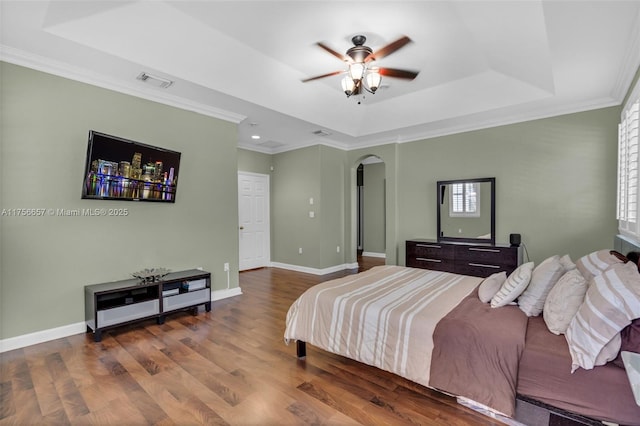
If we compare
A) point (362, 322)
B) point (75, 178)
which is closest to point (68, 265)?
point (75, 178)

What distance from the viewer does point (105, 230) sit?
3.41m

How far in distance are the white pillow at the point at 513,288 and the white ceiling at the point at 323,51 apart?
1812 millimetres

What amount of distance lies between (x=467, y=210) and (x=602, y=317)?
3.68 metres

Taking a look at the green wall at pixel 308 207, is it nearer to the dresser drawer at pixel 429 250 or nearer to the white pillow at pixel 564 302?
the dresser drawer at pixel 429 250

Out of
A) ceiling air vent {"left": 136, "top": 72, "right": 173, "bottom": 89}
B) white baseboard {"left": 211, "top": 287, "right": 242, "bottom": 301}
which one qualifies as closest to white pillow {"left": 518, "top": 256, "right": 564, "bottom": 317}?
white baseboard {"left": 211, "top": 287, "right": 242, "bottom": 301}

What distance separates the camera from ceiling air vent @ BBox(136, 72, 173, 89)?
3.30 meters

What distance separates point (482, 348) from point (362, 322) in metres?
0.76

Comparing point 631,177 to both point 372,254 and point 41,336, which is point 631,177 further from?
point 372,254

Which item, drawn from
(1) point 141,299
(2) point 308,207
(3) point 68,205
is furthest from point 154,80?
(2) point 308,207

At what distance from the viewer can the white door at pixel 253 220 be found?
21.3 ft

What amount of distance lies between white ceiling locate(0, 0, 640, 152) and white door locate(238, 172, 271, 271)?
2.17 m

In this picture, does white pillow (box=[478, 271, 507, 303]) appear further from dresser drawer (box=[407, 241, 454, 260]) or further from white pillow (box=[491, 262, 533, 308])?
dresser drawer (box=[407, 241, 454, 260])

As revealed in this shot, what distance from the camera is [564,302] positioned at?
1882mm

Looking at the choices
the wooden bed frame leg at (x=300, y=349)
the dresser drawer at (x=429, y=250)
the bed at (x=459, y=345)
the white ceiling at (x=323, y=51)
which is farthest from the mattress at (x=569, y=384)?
the dresser drawer at (x=429, y=250)
